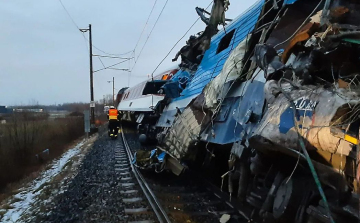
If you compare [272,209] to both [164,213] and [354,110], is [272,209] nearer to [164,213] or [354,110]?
[354,110]

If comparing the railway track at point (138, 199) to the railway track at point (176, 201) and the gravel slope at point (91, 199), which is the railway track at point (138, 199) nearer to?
the railway track at point (176, 201)

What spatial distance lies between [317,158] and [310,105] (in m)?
0.55

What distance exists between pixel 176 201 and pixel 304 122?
165 inches

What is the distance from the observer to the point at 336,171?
11.0 ft

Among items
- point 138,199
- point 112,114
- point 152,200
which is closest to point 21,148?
point 112,114

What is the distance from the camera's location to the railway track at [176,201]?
6074 millimetres

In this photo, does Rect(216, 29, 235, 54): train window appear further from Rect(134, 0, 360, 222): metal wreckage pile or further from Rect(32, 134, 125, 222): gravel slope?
Rect(32, 134, 125, 222): gravel slope

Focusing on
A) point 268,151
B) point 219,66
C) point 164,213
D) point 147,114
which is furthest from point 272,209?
point 147,114

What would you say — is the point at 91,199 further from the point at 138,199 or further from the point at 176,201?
the point at 176,201

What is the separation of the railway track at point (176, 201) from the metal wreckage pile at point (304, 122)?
1.88 feet

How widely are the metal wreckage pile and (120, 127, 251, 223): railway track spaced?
57cm

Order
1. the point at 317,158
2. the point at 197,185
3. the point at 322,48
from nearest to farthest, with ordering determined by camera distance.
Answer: the point at 317,158
the point at 322,48
the point at 197,185

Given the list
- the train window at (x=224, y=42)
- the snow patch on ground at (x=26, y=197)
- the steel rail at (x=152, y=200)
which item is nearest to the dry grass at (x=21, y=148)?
the snow patch on ground at (x=26, y=197)

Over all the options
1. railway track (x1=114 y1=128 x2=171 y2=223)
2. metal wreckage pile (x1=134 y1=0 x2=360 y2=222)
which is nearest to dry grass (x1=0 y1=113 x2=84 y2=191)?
railway track (x1=114 y1=128 x2=171 y2=223)
